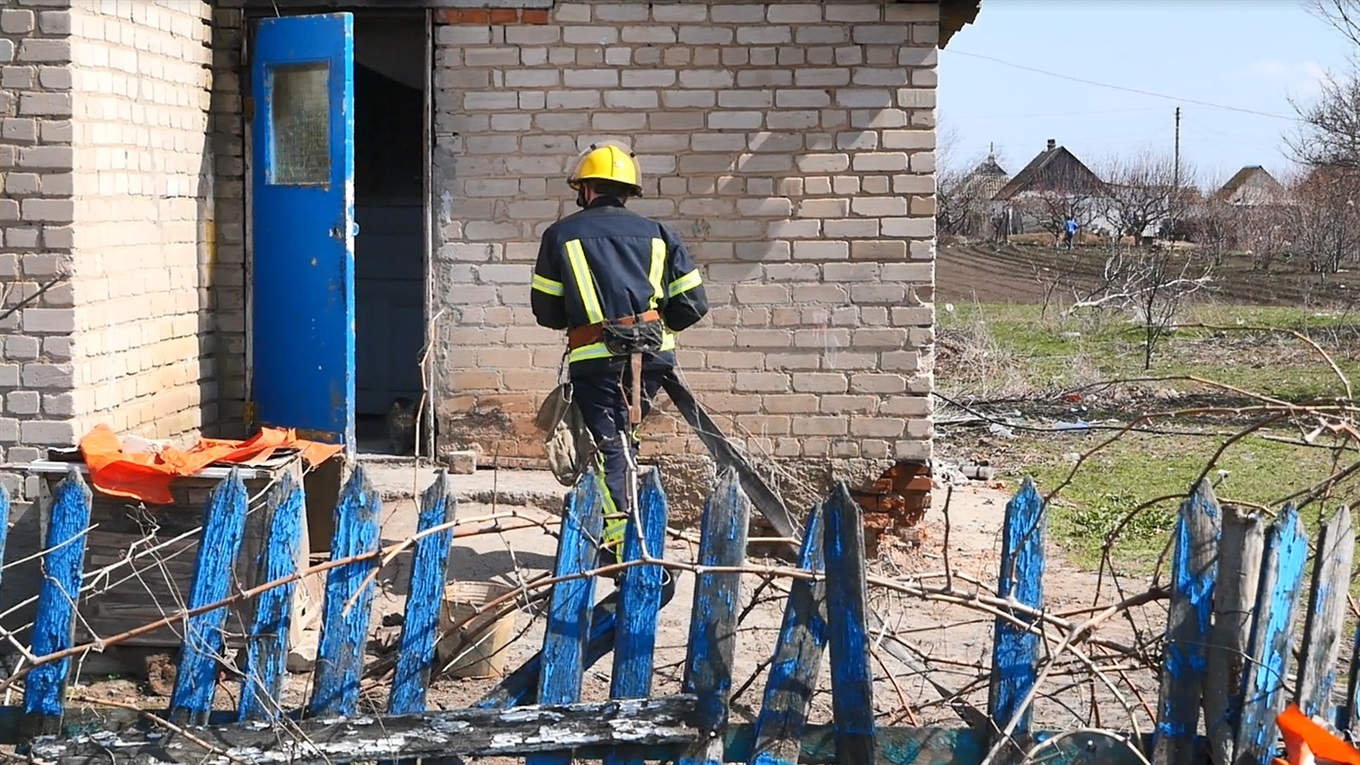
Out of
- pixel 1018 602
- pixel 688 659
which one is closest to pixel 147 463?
pixel 688 659

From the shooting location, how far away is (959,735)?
357cm

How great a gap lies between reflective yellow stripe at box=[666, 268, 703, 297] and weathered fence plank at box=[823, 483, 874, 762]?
261 cm

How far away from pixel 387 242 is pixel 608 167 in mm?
4138

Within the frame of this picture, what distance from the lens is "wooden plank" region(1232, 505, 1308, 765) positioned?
339cm

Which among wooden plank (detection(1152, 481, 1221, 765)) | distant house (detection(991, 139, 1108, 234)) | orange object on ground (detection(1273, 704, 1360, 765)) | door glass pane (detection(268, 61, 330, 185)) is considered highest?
distant house (detection(991, 139, 1108, 234))

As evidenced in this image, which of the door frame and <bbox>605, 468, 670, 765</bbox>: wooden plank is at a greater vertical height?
the door frame

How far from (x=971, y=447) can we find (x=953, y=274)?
74.2ft

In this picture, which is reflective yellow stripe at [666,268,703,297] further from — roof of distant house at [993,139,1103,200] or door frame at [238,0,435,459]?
roof of distant house at [993,139,1103,200]

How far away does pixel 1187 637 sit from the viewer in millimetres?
3480

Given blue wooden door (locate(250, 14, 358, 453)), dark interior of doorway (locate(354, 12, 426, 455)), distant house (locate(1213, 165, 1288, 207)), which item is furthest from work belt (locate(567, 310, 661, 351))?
distant house (locate(1213, 165, 1288, 207))

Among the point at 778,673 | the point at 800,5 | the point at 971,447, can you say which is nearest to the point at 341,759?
the point at 778,673

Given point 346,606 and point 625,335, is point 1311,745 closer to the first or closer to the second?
point 346,606

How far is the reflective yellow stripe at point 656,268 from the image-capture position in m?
5.87

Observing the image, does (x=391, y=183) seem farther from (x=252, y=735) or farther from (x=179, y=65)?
(x=252, y=735)
